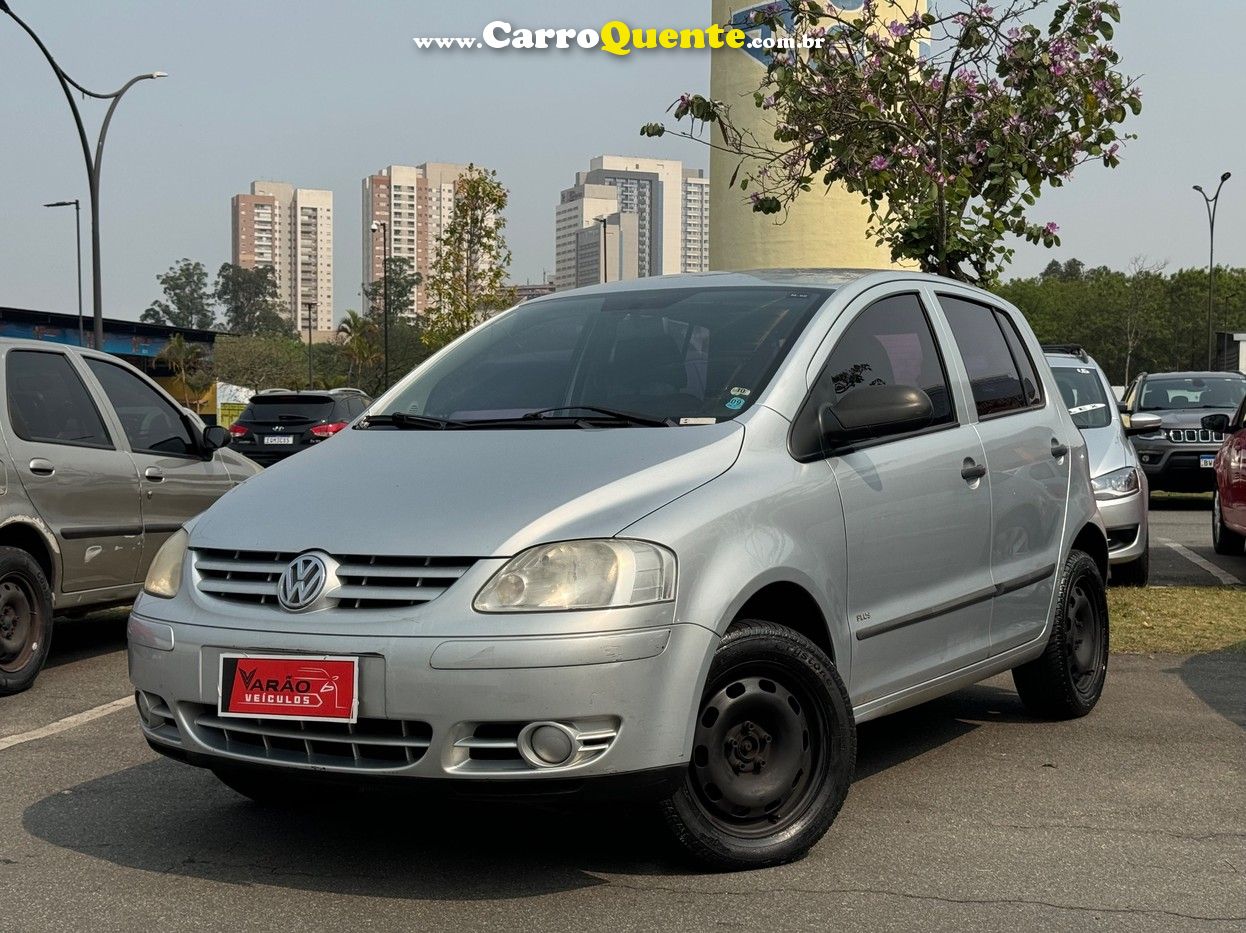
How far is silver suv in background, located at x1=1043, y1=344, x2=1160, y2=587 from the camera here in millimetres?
10688

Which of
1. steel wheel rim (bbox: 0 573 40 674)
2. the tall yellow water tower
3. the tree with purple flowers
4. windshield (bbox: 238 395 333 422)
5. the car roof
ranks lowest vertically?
steel wheel rim (bbox: 0 573 40 674)

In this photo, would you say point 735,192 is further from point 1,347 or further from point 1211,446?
point 1,347

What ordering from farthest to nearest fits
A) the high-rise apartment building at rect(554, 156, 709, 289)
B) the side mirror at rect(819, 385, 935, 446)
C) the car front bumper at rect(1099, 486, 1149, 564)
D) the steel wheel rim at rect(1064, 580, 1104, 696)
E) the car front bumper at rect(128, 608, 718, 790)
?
the high-rise apartment building at rect(554, 156, 709, 289), the car front bumper at rect(1099, 486, 1149, 564), the steel wheel rim at rect(1064, 580, 1104, 696), the side mirror at rect(819, 385, 935, 446), the car front bumper at rect(128, 608, 718, 790)

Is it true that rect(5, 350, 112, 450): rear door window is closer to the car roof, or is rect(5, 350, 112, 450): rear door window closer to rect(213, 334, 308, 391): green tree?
the car roof

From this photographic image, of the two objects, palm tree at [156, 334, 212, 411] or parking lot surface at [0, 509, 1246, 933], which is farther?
palm tree at [156, 334, 212, 411]

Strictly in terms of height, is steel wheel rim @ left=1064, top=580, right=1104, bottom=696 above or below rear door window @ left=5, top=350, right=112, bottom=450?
below

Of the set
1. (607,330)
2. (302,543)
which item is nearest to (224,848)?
(302,543)

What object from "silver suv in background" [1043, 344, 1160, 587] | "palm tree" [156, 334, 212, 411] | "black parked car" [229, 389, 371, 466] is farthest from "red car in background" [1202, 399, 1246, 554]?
"palm tree" [156, 334, 212, 411]

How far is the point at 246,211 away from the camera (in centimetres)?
19838

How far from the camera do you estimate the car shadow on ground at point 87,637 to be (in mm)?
8766

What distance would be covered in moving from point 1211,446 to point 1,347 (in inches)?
568

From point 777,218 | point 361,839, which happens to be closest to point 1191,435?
point 361,839

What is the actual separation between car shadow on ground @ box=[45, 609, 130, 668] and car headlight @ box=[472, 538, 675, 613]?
5.23 meters

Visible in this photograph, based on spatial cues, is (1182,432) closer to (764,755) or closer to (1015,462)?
(1015,462)
